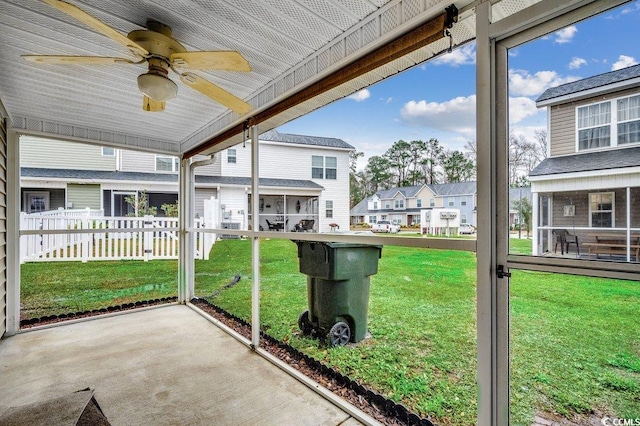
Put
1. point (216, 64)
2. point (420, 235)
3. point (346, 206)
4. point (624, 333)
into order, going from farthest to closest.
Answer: point (346, 206) → point (420, 235) → point (216, 64) → point (624, 333)

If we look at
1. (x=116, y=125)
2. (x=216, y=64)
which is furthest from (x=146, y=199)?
(x=216, y=64)

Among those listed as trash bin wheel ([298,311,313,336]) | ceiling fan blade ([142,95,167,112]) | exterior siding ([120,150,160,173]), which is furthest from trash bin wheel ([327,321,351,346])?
exterior siding ([120,150,160,173])

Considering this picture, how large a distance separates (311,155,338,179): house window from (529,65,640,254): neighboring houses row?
65.1 inches

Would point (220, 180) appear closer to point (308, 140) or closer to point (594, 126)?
point (308, 140)

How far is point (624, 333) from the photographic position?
1.19 m

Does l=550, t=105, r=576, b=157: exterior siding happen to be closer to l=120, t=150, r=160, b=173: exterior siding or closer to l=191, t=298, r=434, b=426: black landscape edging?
l=191, t=298, r=434, b=426: black landscape edging

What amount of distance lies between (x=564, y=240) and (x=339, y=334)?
Result: 1901 mm

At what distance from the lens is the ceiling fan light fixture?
1.77 metres

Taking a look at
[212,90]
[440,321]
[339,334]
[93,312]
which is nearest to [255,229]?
[339,334]

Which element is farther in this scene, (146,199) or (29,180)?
(146,199)

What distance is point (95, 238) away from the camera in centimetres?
478

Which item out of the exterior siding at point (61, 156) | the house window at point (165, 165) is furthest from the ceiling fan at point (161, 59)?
the house window at point (165, 165)

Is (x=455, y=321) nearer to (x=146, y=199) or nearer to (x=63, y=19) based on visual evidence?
(x=63, y=19)

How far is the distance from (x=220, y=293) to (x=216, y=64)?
3.84m
